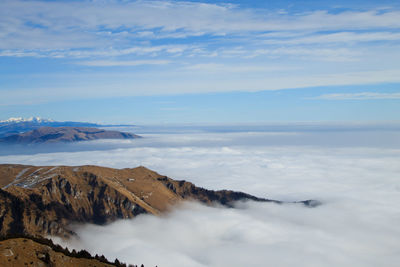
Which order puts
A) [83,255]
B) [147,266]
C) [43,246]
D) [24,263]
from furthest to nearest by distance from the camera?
[147,266] < [83,255] < [43,246] < [24,263]

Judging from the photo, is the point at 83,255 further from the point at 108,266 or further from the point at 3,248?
→ the point at 3,248

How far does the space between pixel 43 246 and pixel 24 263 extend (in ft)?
30.7

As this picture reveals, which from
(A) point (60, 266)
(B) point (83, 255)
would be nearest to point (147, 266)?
(B) point (83, 255)

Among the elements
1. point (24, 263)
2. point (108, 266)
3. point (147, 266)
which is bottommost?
point (147, 266)

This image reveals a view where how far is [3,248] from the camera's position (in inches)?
3752

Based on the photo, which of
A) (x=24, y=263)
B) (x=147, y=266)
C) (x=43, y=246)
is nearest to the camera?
(x=24, y=263)

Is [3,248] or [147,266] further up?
[3,248]

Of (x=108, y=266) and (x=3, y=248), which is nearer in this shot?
(x=3, y=248)

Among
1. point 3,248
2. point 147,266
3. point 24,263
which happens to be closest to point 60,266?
point 24,263

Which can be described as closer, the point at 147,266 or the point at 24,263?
the point at 24,263

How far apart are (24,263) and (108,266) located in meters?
23.6

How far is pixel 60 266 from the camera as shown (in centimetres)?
9725

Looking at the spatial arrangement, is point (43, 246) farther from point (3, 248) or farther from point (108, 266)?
point (108, 266)

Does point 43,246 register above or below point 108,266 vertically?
above
